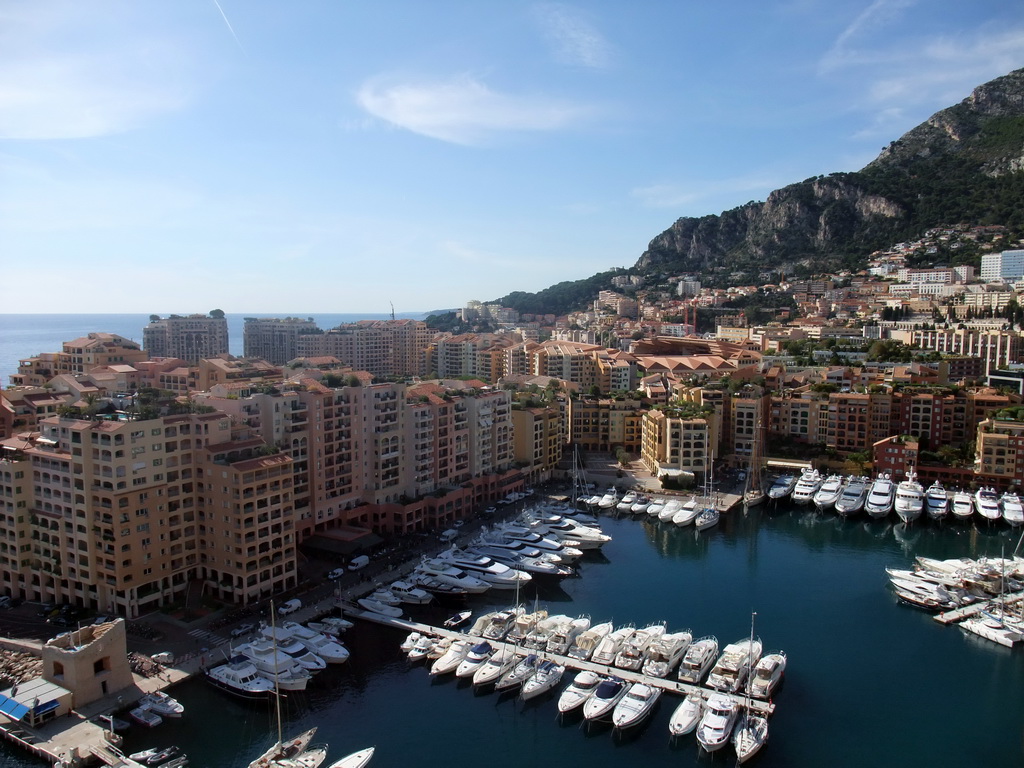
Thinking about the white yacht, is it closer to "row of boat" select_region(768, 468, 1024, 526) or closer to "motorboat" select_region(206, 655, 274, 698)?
"motorboat" select_region(206, 655, 274, 698)

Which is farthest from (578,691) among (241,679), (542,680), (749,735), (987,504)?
(987,504)

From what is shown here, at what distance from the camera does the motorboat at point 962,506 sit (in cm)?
4655

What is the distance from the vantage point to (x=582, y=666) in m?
27.2

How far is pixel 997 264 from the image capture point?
394 ft

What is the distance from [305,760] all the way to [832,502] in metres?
38.2

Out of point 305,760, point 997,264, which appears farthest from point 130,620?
point 997,264

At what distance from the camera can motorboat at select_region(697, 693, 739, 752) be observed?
22.8 metres

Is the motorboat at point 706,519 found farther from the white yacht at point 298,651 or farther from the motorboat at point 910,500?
the white yacht at point 298,651

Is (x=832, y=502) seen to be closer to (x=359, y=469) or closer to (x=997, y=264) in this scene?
(x=359, y=469)

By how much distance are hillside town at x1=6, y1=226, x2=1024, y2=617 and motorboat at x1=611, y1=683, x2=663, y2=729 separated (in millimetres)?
15483

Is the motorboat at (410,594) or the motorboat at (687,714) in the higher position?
the motorboat at (410,594)

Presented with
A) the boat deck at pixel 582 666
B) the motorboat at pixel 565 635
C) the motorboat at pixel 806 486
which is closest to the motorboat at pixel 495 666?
the boat deck at pixel 582 666

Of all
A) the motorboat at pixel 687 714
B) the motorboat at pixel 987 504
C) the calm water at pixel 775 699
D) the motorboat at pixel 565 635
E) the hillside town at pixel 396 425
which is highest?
the hillside town at pixel 396 425

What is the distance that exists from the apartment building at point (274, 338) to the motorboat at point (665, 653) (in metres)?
82.7
